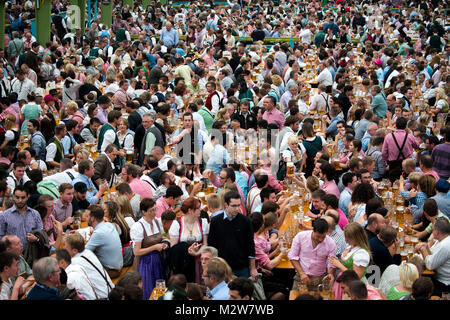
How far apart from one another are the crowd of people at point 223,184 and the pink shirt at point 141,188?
0.05ft

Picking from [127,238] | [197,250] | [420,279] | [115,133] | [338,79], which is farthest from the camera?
[338,79]

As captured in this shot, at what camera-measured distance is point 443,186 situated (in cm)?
821

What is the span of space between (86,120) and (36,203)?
400cm

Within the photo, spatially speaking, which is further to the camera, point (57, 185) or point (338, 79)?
point (338, 79)

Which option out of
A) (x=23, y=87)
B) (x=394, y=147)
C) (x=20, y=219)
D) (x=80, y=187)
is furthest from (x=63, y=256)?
(x=23, y=87)

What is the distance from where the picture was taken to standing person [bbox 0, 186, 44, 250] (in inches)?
292

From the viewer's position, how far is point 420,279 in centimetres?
586

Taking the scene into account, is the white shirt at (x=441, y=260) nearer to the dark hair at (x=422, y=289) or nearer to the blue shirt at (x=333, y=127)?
the dark hair at (x=422, y=289)

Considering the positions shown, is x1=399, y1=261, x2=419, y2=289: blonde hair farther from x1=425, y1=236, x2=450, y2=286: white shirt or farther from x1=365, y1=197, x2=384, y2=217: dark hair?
x1=365, y1=197, x2=384, y2=217: dark hair

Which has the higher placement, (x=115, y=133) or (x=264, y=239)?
(x=115, y=133)

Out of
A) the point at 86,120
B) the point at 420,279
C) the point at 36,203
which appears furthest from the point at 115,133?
the point at 420,279

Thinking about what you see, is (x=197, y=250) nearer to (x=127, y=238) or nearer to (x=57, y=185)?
(x=127, y=238)

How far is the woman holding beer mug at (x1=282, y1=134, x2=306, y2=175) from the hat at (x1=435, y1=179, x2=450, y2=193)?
7.97ft

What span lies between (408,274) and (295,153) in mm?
4165
